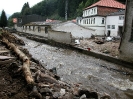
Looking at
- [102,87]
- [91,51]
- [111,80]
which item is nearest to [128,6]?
[91,51]

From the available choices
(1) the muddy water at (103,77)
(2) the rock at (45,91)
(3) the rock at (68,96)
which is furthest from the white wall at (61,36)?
(2) the rock at (45,91)

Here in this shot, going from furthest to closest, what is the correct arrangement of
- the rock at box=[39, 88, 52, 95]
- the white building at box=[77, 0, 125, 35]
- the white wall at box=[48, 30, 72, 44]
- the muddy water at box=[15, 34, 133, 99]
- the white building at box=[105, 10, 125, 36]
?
the white building at box=[77, 0, 125, 35], the white building at box=[105, 10, 125, 36], the white wall at box=[48, 30, 72, 44], the muddy water at box=[15, 34, 133, 99], the rock at box=[39, 88, 52, 95]

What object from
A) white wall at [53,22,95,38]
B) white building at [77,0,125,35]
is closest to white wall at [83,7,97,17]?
white building at [77,0,125,35]

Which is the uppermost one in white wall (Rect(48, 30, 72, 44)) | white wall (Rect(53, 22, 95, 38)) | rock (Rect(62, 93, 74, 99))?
white wall (Rect(53, 22, 95, 38))

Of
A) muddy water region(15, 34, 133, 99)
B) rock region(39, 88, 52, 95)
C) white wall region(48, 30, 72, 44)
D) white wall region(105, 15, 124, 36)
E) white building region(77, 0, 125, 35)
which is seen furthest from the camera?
white building region(77, 0, 125, 35)

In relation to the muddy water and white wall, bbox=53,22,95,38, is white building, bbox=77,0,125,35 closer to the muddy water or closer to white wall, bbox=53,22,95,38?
white wall, bbox=53,22,95,38

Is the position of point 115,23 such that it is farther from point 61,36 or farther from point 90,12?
point 61,36

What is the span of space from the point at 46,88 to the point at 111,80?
5130mm

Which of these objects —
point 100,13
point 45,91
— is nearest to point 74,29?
point 100,13

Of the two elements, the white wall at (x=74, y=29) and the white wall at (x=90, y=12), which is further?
the white wall at (x=90, y=12)

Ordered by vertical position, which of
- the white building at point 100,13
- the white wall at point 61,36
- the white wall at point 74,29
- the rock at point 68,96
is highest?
the white building at point 100,13

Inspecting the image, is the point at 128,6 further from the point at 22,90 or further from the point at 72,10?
the point at 72,10

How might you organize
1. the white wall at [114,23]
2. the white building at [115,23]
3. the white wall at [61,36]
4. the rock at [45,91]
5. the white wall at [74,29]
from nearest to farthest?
the rock at [45,91] → the white wall at [61,36] → the white wall at [74,29] → the white building at [115,23] → the white wall at [114,23]

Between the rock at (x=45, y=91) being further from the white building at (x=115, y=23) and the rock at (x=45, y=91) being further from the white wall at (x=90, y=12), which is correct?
the white wall at (x=90, y=12)
